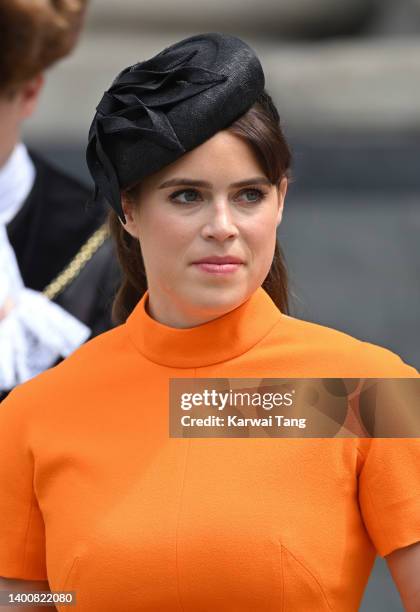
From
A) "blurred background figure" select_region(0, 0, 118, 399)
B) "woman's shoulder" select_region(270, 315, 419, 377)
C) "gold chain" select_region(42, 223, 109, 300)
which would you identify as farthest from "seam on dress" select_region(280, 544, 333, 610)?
"gold chain" select_region(42, 223, 109, 300)

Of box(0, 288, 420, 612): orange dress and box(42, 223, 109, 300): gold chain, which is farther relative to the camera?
box(42, 223, 109, 300): gold chain

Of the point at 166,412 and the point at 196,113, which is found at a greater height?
the point at 196,113

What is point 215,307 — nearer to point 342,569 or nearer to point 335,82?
point 342,569

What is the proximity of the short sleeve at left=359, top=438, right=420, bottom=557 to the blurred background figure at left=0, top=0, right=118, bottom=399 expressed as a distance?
52.7 inches

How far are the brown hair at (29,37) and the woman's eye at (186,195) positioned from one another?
1035 millimetres

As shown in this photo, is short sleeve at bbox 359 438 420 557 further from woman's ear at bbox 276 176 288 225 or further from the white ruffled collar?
the white ruffled collar

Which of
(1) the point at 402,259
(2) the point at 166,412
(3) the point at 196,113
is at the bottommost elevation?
(1) the point at 402,259

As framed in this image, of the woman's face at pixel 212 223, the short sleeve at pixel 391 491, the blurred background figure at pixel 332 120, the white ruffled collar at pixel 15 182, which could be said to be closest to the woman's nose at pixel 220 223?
the woman's face at pixel 212 223

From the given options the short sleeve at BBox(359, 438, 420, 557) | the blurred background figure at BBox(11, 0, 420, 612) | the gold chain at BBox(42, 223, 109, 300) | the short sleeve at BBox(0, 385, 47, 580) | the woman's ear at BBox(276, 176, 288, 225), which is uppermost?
the woman's ear at BBox(276, 176, 288, 225)

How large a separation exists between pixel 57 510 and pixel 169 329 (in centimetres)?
31

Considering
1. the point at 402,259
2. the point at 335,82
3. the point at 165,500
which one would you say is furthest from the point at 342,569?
the point at 335,82

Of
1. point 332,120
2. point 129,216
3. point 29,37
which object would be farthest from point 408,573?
point 332,120

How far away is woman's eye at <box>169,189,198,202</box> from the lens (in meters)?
1.88

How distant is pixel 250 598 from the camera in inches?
71.5
